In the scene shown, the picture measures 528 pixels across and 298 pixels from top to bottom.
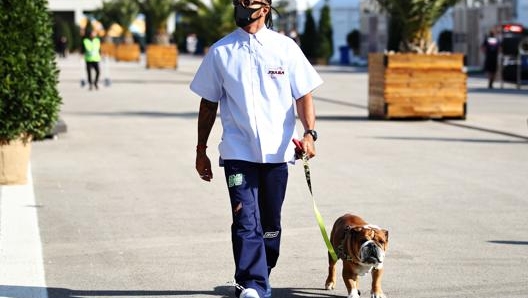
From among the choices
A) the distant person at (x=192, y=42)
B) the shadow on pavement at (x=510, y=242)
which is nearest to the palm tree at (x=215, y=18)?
the shadow on pavement at (x=510, y=242)

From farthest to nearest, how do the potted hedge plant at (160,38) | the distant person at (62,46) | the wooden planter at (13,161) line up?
the distant person at (62,46) → the potted hedge plant at (160,38) → the wooden planter at (13,161)

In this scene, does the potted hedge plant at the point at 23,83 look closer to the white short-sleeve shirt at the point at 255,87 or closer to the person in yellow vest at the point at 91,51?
the white short-sleeve shirt at the point at 255,87

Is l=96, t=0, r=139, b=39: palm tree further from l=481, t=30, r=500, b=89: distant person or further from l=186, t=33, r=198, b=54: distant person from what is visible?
l=481, t=30, r=500, b=89: distant person

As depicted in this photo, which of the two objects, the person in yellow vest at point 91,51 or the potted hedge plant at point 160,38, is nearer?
the person in yellow vest at point 91,51

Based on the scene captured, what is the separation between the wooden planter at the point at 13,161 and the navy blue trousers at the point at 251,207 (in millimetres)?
5765

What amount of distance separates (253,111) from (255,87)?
0.12m

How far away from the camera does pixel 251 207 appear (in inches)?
246

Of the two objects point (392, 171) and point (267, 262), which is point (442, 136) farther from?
point (267, 262)

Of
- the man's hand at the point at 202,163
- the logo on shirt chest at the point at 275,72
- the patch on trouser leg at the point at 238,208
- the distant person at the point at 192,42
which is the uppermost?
the logo on shirt chest at the point at 275,72

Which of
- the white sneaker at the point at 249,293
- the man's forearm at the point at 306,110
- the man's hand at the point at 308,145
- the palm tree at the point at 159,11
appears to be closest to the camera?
the white sneaker at the point at 249,293

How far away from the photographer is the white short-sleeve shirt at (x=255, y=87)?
620 centimetres

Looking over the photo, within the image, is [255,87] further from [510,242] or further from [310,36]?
[310,36]

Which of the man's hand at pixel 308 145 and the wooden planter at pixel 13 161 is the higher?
the man's hand at pixel 308 145

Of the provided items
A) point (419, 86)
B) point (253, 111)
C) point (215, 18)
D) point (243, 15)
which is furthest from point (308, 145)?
point (215, 18)
